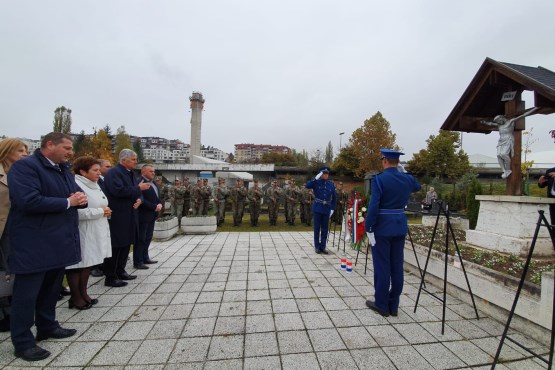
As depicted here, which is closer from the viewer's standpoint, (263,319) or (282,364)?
(282,364)

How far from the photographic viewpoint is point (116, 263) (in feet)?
14.9

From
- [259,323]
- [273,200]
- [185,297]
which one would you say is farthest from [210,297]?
[273,200]

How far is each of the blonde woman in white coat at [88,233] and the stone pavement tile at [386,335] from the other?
3438 mm

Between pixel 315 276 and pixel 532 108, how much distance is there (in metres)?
4.86

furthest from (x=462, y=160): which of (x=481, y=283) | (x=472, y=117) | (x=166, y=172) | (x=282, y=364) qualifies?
(x=166, y=172)

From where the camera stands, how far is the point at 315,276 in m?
4.94

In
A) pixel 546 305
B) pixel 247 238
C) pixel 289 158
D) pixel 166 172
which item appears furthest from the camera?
pixel 289 158

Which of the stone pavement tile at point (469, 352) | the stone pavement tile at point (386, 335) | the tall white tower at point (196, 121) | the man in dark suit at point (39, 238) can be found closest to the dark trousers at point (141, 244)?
the man in dark suit at point (39, 238)

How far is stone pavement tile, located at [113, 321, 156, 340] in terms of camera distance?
9.43 ft

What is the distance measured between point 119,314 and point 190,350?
1354 mm

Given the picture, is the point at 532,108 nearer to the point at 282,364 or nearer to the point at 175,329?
the point at 282,364

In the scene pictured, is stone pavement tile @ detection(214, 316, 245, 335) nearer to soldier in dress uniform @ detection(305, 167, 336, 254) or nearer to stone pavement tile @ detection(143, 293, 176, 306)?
stone pavement tile @ detection(143, 293, 176, 306)

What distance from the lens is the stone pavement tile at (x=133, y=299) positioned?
372 cm

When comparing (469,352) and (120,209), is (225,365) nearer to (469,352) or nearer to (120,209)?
(469,352)
